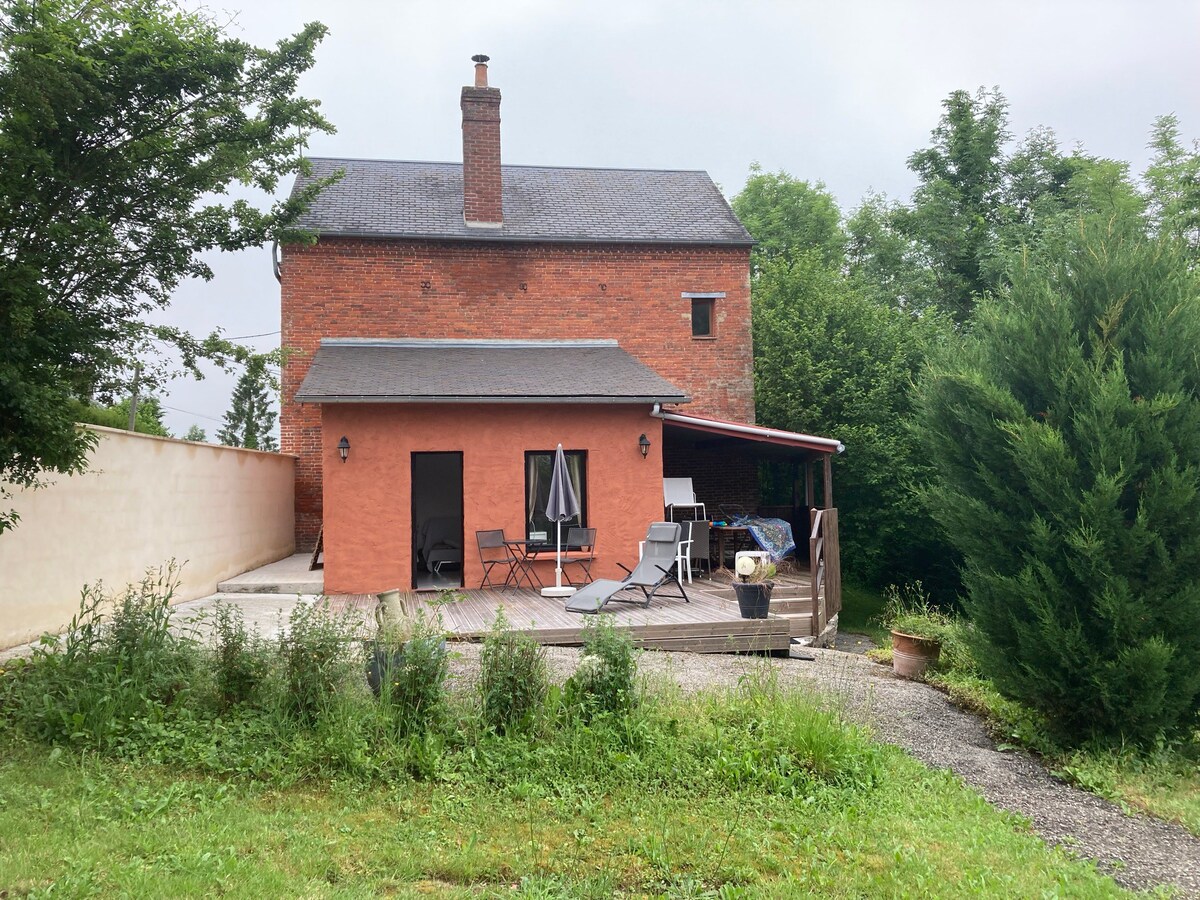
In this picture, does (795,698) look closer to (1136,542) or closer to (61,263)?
(1136,542)

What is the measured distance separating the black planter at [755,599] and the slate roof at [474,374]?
3.63 metres

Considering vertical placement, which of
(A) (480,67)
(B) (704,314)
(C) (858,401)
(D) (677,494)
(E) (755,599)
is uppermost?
(A) (480,67)

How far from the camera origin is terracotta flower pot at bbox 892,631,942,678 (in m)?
7.64

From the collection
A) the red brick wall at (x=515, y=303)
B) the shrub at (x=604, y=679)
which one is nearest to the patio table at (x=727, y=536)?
the red brick wall at (x=515, y=303)

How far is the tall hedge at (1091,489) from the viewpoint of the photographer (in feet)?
16.4

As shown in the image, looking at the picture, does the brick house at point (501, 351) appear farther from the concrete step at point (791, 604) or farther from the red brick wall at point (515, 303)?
the concrete step at point (791, 604)

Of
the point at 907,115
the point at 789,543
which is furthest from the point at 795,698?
the point at 907,115

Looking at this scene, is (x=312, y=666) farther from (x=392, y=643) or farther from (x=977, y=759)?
(x=977, y=759)

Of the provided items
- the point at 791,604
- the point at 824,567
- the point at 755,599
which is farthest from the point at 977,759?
the point at 791,604

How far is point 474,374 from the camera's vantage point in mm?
11805

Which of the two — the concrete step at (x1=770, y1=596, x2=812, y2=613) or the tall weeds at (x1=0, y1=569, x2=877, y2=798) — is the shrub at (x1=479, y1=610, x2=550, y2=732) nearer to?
the tall weeds at (x1=0, y1=569, x2=877, y2=798)

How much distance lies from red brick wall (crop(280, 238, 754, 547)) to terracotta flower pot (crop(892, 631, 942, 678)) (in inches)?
332

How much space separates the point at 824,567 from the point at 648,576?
2.10m

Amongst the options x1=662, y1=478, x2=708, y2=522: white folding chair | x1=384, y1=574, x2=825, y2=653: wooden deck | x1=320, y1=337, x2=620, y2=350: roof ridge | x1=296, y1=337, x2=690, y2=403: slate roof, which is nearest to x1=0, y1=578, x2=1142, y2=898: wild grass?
x1=384, y1=574, x2=825, y2=653: wooden deck
